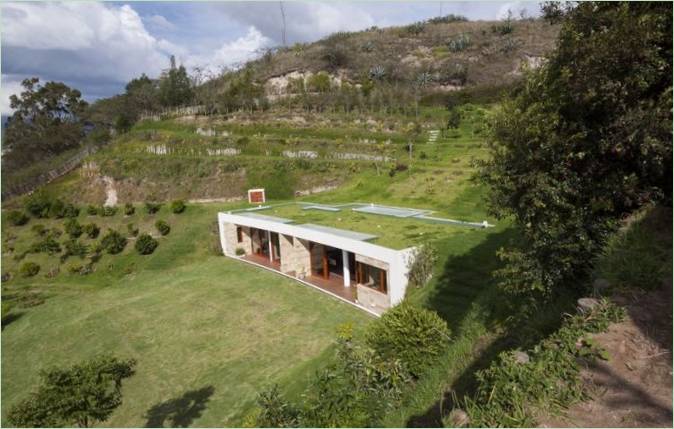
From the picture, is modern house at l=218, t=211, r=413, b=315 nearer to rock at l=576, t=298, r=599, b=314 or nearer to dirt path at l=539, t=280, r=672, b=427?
rock at l=576, t=298, r=599, b=314

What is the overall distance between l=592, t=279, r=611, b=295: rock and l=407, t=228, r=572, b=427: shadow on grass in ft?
3.11

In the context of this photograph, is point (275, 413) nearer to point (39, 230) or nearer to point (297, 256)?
point (297, 256)

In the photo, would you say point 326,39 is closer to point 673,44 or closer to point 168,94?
point 168,94

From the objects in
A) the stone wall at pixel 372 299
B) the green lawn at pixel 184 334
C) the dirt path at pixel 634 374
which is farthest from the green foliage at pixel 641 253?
the stone wall at pixel 372 299

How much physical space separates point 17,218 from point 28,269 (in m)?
9.03

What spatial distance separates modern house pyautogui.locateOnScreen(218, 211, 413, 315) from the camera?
14328 millimetres

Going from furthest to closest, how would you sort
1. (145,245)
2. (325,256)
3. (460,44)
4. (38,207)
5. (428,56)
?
(428,56)
(460,44)
(38,207)
(145,245)
(325,256)

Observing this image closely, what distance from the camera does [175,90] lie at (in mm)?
58344

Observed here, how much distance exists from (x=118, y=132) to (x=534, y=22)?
68.0 m

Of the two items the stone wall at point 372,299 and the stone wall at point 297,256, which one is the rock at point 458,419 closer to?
the stone wall at point 372,299

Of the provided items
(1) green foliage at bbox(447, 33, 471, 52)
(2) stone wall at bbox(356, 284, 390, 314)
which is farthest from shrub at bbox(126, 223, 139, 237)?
(1) green foliage at bbox(447, 33, 471, 52)

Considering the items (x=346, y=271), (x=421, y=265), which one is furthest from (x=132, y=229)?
(x=421, y=265)

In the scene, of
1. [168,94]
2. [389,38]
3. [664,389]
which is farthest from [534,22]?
[664,389]

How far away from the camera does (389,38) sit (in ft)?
245
